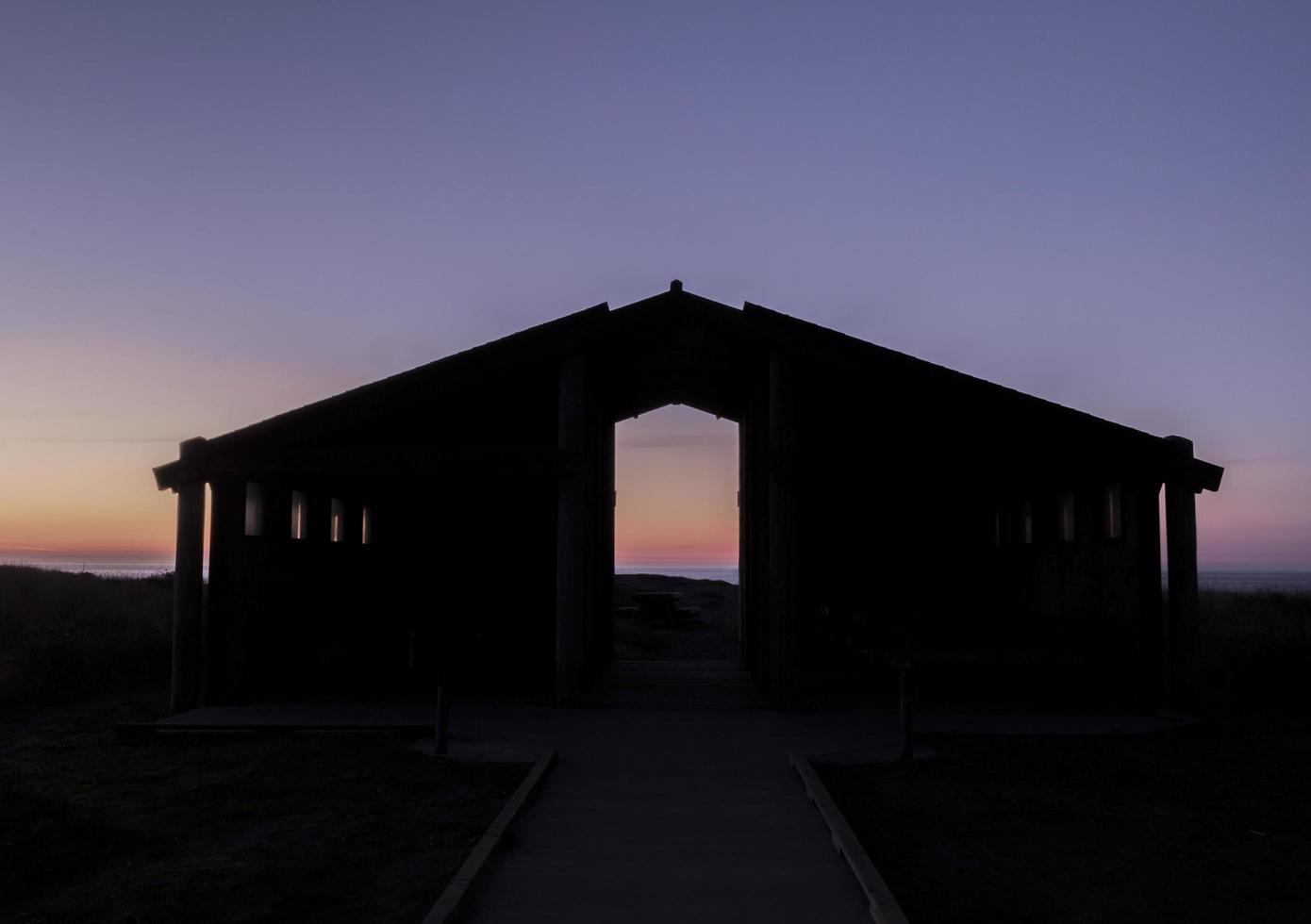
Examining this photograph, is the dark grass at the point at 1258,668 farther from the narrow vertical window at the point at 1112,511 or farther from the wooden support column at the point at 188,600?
the wooden support column at the point at 188,600

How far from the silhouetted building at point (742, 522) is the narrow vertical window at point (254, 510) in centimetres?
4

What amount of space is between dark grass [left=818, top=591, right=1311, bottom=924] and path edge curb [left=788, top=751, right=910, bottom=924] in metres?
0.21

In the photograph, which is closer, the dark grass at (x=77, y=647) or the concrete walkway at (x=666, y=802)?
the concrete walkway at (x=666, y=802)

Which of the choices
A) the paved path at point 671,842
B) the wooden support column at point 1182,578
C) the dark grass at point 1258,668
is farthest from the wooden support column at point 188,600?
the dark grass at point 1258,668

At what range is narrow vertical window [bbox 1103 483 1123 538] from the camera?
12008 millimetres

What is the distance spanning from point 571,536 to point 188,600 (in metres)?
4.25

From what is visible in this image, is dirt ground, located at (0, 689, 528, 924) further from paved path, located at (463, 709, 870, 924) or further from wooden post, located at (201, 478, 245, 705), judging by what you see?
wooden post, located at (201, 478, 245, 705)

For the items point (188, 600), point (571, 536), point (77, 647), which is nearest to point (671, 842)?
point (571, 536)

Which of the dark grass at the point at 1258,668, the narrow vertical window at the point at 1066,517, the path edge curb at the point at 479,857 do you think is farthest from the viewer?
the narrow vertical window at the point at 1066,517

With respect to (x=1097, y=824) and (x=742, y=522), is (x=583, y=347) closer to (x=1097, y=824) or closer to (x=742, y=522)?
(x=742, y=522)

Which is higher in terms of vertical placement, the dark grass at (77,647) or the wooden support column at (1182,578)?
the wooden support column at (1182,578)

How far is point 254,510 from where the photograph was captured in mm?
12820

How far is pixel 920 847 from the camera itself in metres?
6.18

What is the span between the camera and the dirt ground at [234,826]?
16.9 ft
